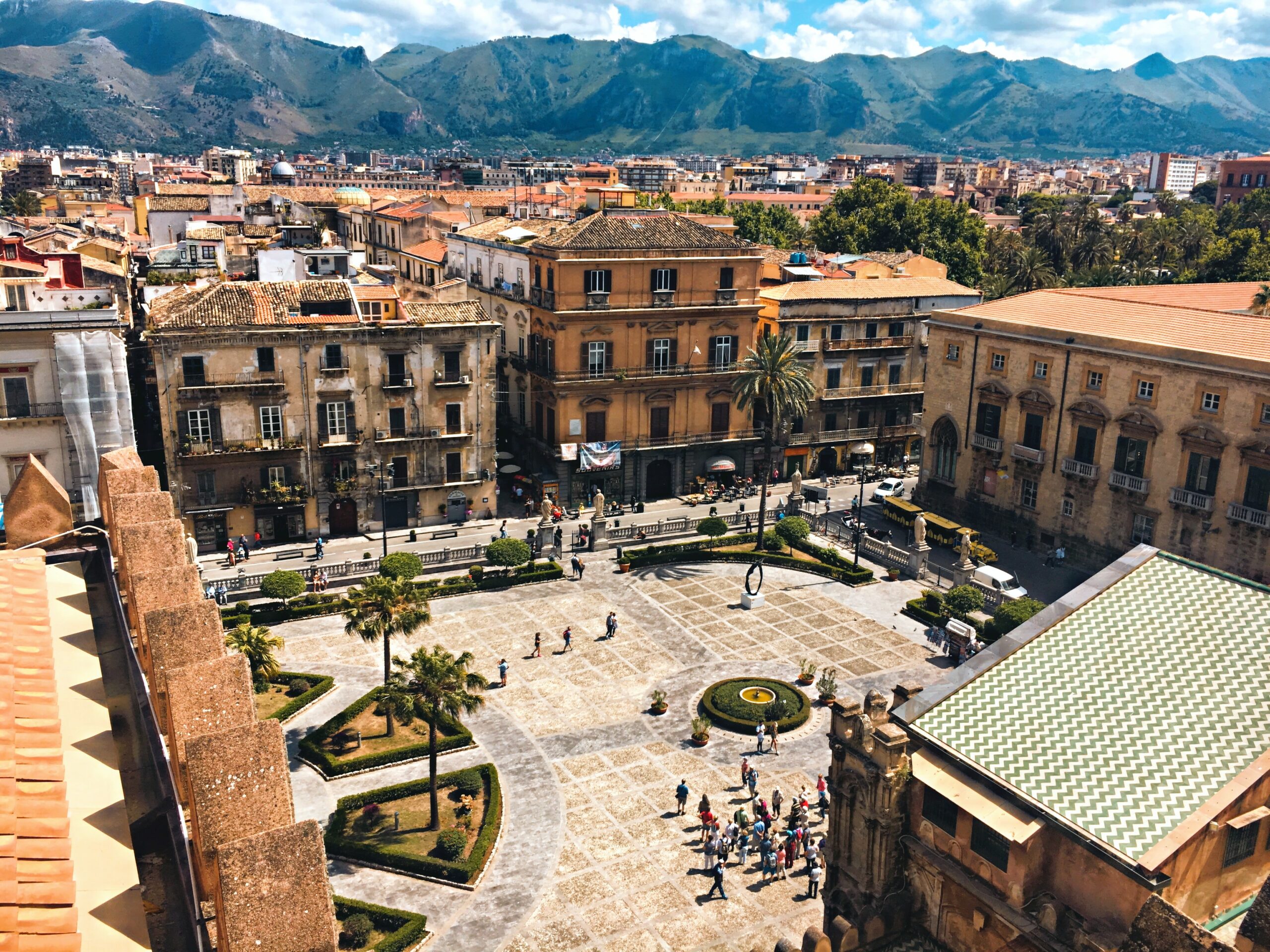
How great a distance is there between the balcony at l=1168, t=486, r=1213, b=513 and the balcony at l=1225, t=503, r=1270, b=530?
96 centimetres

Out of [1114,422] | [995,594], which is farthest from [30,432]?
[1114,422]

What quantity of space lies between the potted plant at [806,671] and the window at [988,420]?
2427cm

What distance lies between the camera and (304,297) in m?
58.4

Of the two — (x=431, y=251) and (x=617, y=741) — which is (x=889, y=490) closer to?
Result: (x=617, y=741)

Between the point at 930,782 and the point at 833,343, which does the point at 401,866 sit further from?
the point at 833,343

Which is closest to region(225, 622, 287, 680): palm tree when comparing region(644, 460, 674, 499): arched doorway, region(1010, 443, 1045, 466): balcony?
region(644, 460, 674, 499): arched doorway

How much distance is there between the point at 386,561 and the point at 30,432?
1855 cm

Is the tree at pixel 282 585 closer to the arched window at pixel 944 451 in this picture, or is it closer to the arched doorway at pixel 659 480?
the arched doorway at pixel 659 480

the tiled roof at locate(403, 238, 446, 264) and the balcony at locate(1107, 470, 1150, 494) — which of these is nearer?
the balcony at locate(1107, 470, 1150, 494)

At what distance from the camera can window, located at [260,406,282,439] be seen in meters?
56.3

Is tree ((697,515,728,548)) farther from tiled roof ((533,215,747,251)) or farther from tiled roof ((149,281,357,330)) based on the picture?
tiled roof ((149,281,357,330))

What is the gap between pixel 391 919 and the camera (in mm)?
29062

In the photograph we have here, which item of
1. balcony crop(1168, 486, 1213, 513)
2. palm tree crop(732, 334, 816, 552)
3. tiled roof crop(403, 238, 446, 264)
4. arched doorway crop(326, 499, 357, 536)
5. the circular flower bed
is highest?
tiled roof crop(403, 238, 446, 264)

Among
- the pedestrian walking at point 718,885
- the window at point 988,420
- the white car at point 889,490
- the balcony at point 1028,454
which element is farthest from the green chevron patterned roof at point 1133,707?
the white car at point 889,490
